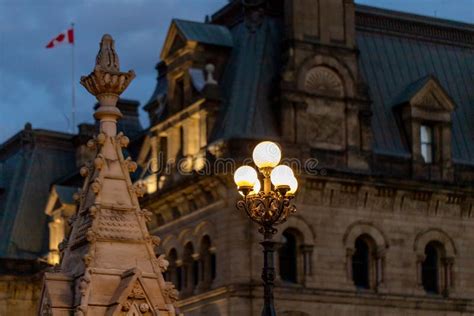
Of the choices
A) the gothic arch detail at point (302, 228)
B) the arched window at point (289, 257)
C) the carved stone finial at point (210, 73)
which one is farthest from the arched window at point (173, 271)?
the carved stone finial at point (210, 73)

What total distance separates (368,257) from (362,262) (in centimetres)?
27

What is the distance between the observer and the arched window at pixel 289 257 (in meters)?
51.0

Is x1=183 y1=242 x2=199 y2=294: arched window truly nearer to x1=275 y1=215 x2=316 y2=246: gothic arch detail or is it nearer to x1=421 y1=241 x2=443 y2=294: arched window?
x1=275 y1=215 x2=316 y2=246: gothic arch detail

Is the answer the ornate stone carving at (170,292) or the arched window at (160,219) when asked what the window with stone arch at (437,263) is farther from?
the ornate stone carving at (170,292)

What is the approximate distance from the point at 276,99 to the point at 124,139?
30.1 meters

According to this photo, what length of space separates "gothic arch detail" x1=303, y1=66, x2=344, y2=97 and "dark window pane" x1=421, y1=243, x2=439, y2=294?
6.69 meters

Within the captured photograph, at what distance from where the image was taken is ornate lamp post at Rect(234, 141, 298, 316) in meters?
26.8

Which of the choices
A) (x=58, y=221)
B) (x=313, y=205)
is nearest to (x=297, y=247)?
(x=313, y=205)

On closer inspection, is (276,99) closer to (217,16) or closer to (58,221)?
(217,16)

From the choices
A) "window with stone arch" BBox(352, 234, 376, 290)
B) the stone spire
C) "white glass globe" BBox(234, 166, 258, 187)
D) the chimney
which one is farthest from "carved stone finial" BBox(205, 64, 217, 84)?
the stone spire

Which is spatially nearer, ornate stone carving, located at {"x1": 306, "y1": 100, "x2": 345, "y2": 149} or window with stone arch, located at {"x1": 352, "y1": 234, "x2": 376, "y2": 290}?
ornate stone carving, located at {"x1": 306, "y1": 100, "x2": 345, "y2": 149}

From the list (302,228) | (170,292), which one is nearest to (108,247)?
(170,292)

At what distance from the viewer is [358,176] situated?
51.8 meters

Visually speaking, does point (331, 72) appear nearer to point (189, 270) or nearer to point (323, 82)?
point (323, 82)
